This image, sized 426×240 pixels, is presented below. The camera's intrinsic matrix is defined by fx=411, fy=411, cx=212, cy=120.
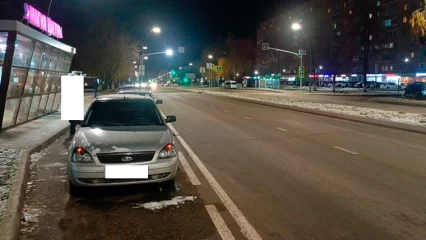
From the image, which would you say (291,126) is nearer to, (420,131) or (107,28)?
(420,131)

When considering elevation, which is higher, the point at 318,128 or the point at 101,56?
the point at 101,56

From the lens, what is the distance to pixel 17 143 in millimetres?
10992

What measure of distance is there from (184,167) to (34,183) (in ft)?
9.27

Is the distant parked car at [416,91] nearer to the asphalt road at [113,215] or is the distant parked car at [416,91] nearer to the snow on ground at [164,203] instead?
the asphalt road at [113,215]

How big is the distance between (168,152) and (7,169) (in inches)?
135

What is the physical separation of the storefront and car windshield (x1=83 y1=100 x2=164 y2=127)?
6.59 meters

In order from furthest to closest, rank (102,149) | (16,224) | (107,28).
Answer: (107,28), (102,149), (16,224)

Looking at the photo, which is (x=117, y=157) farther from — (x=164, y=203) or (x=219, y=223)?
(x=219, y=223)

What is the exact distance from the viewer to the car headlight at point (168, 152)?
624cm

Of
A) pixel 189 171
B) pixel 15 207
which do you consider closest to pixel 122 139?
pixel 15 207

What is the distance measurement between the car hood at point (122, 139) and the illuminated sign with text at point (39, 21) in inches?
460

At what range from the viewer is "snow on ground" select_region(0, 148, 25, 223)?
5870 mm

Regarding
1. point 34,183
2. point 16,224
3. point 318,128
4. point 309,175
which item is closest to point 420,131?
point 318,128

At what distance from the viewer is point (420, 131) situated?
1473 cm
